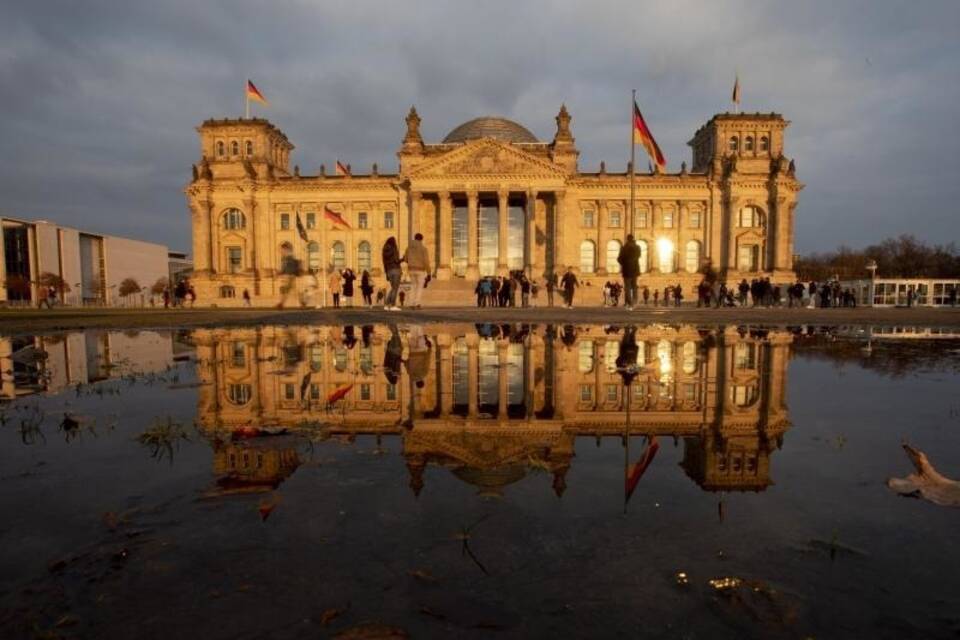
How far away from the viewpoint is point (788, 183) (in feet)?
169

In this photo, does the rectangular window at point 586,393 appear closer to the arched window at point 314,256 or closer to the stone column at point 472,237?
the stone column at point 472,237

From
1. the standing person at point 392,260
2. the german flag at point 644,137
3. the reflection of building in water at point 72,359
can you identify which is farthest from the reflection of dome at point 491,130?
the reflection of building in water at point 72,359

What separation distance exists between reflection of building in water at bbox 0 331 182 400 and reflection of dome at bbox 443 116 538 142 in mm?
57640

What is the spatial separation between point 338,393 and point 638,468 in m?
2.78

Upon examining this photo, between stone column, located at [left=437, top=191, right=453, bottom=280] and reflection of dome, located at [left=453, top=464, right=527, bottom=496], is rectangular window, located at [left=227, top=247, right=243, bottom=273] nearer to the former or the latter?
stone column, located at [left=437, top=191, right=453, bottom=280]

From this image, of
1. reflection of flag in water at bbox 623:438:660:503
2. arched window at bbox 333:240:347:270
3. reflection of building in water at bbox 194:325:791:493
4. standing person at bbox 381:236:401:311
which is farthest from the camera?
arched window at bbox 333:240:347:270

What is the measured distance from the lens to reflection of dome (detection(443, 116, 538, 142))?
A: 211 ft

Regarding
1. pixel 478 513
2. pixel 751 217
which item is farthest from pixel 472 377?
pixel 751 217

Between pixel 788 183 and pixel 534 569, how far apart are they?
2340 inches

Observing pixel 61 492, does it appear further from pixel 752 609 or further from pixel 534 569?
pixel 752 609

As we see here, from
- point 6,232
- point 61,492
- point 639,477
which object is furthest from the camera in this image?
point 6,232

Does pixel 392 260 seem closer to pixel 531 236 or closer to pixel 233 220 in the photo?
pixel 531 236

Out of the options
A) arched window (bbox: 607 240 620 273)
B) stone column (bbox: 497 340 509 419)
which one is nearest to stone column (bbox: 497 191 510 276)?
arched window (bbox: 607 240 620 273)

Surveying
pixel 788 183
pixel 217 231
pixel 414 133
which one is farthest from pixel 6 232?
pixel 788 183
